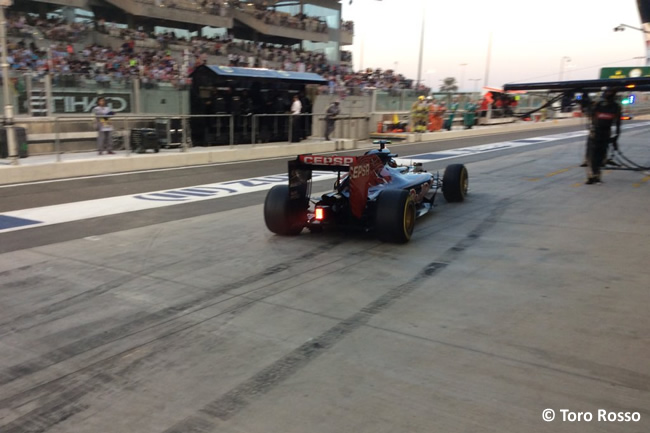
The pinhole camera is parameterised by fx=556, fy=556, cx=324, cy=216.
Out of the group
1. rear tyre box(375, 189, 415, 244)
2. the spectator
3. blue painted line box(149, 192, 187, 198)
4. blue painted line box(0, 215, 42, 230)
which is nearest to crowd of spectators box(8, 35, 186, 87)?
the spectator

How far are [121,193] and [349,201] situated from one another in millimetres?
6454

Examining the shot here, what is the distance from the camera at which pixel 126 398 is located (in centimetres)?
375

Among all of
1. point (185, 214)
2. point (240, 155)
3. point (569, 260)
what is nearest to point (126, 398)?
point (569, 260)

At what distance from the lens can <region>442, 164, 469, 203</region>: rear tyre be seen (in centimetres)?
1069

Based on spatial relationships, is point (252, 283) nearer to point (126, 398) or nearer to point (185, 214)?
point (126, 398)

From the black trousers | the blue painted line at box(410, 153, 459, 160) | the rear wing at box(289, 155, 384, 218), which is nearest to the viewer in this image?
the rear wing at box(289, 155, 384, 218)

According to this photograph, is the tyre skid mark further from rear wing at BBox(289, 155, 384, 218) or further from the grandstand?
the grandstand

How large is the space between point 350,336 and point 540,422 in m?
1.72

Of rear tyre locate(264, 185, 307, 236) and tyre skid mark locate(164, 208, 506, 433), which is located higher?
rear tyre locate(264, 185, 307, 236)

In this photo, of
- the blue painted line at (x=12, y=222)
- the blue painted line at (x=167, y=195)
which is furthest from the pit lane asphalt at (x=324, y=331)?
the blue painted line at (x=167, y=195)

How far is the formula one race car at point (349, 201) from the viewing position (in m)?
7.52

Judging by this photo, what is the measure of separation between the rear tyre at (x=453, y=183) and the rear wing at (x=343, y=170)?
2.95 meters

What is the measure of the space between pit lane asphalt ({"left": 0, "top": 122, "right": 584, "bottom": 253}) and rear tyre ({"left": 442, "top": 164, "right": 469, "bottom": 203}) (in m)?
3.24

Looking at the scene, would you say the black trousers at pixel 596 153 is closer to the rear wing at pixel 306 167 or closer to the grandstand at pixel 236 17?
the rear wing at pixel 306 167
